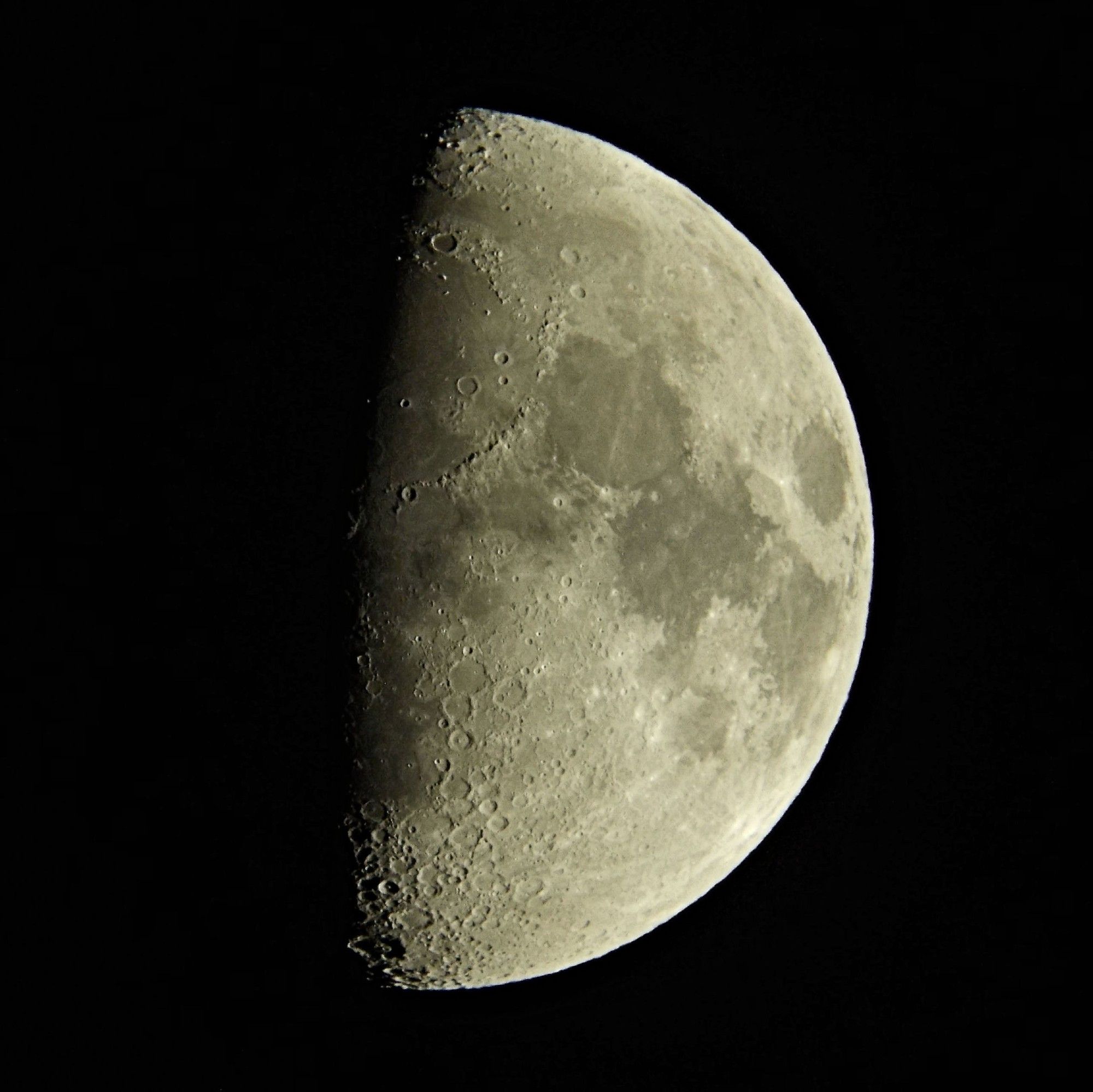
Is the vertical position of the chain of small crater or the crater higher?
the crater

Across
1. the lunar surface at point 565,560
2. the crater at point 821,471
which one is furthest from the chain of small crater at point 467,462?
the crater at point 821,471

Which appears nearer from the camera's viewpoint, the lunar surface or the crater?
the lunar surface

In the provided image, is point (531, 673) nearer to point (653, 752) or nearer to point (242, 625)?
point (653, 752)

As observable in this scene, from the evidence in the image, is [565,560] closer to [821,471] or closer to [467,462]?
[467,462]

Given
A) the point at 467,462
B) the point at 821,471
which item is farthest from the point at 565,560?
the point at 821,471

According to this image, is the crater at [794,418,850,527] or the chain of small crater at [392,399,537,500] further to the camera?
the crater at [794,418,850,527]

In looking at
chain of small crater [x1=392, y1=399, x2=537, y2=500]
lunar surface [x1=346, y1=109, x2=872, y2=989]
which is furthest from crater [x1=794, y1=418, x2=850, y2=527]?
chain of small crater [x1=392, y1=399, x2=537, y2=500]

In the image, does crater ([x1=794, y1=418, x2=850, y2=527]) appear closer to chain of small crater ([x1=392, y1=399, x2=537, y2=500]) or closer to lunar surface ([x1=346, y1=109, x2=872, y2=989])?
lunar surface ([x1=346, y1=109, x2=872, y2=989])

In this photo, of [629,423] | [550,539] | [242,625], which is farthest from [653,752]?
[242,625]

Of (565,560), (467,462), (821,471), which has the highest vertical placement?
(821,471)
